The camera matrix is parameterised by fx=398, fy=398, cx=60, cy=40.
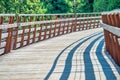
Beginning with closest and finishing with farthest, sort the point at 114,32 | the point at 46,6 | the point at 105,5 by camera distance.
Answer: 1. the point at 114,32
2. the point at 105,5
3. the point at 46,6

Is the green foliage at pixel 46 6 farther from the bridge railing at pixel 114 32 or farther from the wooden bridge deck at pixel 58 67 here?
the bridge railing at pixel 114 32

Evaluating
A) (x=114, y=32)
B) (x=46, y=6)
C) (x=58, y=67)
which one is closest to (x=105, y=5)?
(x=46, y=6)

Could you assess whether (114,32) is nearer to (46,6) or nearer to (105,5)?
(105,5)

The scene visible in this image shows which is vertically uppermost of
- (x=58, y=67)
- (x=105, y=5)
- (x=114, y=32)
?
(x=114, y=32)

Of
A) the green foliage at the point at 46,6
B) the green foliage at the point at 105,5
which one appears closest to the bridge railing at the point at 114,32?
the green foliage at the point at 46,6

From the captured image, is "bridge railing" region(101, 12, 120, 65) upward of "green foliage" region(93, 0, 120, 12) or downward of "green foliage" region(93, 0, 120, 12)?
upward

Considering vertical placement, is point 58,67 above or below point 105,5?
above

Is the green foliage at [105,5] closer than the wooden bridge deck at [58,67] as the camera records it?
No

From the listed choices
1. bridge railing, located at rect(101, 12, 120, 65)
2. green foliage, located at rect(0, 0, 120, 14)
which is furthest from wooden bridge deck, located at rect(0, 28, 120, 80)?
green foliage, located at rect(0, 0, 120, 14)

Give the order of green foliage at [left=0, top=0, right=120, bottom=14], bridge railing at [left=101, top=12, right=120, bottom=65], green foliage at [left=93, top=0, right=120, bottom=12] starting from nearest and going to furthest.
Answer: bridge railing at [left=101, top=12, right=120, bottom=65] → green foliage at [left=0, top=0, right=120, bottom=14] → green foliage at [left=93, top=0, right=120, bottom=12]

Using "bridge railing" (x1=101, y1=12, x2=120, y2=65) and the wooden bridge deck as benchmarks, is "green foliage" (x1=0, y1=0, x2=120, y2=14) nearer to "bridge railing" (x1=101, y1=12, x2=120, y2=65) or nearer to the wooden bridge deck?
the wooden bridge deck

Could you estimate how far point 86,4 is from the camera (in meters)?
82.5

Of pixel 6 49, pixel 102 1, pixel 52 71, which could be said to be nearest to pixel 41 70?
pixel 52 71

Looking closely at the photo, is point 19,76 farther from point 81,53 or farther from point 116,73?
point 81,53
